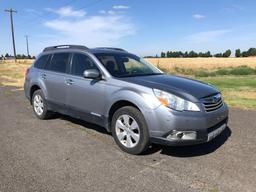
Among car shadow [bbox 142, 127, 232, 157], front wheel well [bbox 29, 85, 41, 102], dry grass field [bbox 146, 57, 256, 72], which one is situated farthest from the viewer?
dry grass field [bbox 146, 57, 256, 72]

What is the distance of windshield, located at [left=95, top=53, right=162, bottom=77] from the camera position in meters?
5.60

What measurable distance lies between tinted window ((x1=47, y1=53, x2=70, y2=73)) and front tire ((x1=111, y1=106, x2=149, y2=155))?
199 centimetres

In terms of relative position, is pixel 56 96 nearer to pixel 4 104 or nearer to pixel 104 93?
pixel 104 93

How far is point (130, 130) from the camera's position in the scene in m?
4.87

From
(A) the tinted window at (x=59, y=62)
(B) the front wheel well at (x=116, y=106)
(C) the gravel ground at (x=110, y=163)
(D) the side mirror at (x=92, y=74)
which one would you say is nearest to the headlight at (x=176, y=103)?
(B) the front wheel well at (x=116, y=106)

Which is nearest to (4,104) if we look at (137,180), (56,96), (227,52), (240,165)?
(56,96)

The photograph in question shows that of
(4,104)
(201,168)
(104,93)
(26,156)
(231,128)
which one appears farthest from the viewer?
(4,104)

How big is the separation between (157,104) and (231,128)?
2558 millimetres

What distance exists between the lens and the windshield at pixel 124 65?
220 inches

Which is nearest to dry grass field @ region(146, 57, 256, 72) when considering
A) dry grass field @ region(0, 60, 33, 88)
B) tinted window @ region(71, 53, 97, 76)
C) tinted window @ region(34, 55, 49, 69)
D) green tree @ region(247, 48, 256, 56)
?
dry grass field @ region(0, 60, 33, 88)

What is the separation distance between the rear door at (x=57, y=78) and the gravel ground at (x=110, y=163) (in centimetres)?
64

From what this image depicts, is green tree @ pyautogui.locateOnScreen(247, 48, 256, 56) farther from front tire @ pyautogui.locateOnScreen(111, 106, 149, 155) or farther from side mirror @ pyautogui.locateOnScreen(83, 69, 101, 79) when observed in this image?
front tire @ pyautogui.locateOnScreen(111, 106, 149, 155)

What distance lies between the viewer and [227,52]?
122 meters

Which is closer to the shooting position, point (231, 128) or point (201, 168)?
point (201, 168)
